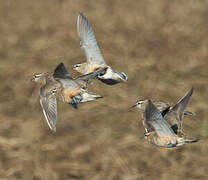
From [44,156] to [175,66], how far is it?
558 cm

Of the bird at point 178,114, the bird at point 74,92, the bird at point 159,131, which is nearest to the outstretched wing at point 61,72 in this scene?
the bird at point 74,92

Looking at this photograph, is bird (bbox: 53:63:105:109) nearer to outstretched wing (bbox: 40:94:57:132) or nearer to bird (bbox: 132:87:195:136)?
outstretched wing (bbox: 40:94:57:132)

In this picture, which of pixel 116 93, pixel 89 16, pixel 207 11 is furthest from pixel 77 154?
pixel 207 11

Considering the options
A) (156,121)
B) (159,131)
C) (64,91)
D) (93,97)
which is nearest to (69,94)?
(64,91)

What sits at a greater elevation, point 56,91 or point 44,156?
point 56,91

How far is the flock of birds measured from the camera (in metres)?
12.5

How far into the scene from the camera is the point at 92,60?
1446cm

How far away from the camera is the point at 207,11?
24672mm

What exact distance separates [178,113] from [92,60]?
210 centimetres

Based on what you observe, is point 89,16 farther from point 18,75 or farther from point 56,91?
point 56,91

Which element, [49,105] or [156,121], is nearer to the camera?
[156,121]

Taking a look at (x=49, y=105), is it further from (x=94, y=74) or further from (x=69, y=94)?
(x=94, y=74)

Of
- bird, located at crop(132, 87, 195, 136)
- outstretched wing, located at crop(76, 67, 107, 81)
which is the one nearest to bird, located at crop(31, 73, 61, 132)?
outstretched wing, located at crop(76, 67, 107, 81)

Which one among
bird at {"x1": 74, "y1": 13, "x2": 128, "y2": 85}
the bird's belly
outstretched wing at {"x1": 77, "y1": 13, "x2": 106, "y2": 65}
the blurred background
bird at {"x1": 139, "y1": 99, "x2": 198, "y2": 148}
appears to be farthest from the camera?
the blurred background
